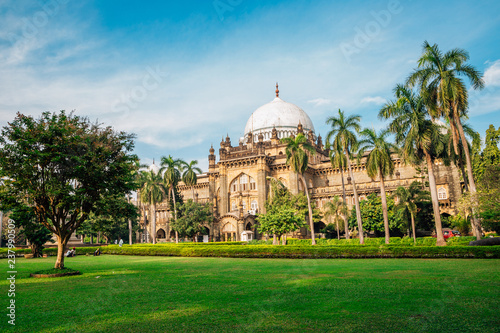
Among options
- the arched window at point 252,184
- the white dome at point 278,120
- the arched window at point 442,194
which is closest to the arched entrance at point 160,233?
the white dome at point 278,120

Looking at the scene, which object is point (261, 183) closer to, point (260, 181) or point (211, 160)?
point (260, 181)

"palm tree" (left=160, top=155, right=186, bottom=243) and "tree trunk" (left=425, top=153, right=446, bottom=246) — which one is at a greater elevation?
"palm tree" (left=160, top=155, right=186, bottom=243)

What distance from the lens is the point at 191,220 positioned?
178ft

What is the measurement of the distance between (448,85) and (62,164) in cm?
2424

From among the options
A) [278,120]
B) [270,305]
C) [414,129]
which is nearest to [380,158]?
[414,129]

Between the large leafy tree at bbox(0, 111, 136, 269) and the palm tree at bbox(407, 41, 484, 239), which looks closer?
the large leafy tree at bbox(0, 111, 136, 269)

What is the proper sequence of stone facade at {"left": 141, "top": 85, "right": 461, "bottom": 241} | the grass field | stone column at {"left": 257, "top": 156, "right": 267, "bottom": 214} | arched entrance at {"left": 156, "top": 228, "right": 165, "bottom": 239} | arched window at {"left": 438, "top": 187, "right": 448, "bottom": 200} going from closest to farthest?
the grass field → arched window at {"left": 438, "top": 187, "right": 448, "bottom": 200} → stone facade at {"left": 141, "top": 85, "right": 461, "bottom": 241} → stone column at {"left": 257, "top": 156, "right": 267, "bottom": 214} → arched entrance at {"left": 156, "top": 228, "right": 165, "bottom": 239}

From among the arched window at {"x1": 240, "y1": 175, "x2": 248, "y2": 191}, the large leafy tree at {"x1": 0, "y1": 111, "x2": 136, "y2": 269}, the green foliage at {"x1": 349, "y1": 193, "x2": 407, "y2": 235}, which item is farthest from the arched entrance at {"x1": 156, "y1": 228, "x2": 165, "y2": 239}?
the large leafy tree at {"x1": 0, "y1": 111, "x2": 136, "y2": 269}

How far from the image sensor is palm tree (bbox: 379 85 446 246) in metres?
27.9

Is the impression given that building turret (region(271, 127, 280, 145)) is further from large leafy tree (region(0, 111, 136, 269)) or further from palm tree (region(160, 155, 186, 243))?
large leafy tree (region(0, 111, 136, 269))

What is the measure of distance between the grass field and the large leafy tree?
13.5 ft

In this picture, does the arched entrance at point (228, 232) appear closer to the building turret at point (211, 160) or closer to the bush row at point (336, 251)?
the building turret at point (211, 160)

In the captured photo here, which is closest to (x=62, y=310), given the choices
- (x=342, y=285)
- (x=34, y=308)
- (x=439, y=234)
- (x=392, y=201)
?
(x=34, y=308)

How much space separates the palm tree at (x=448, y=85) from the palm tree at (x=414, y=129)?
4.16 feet
